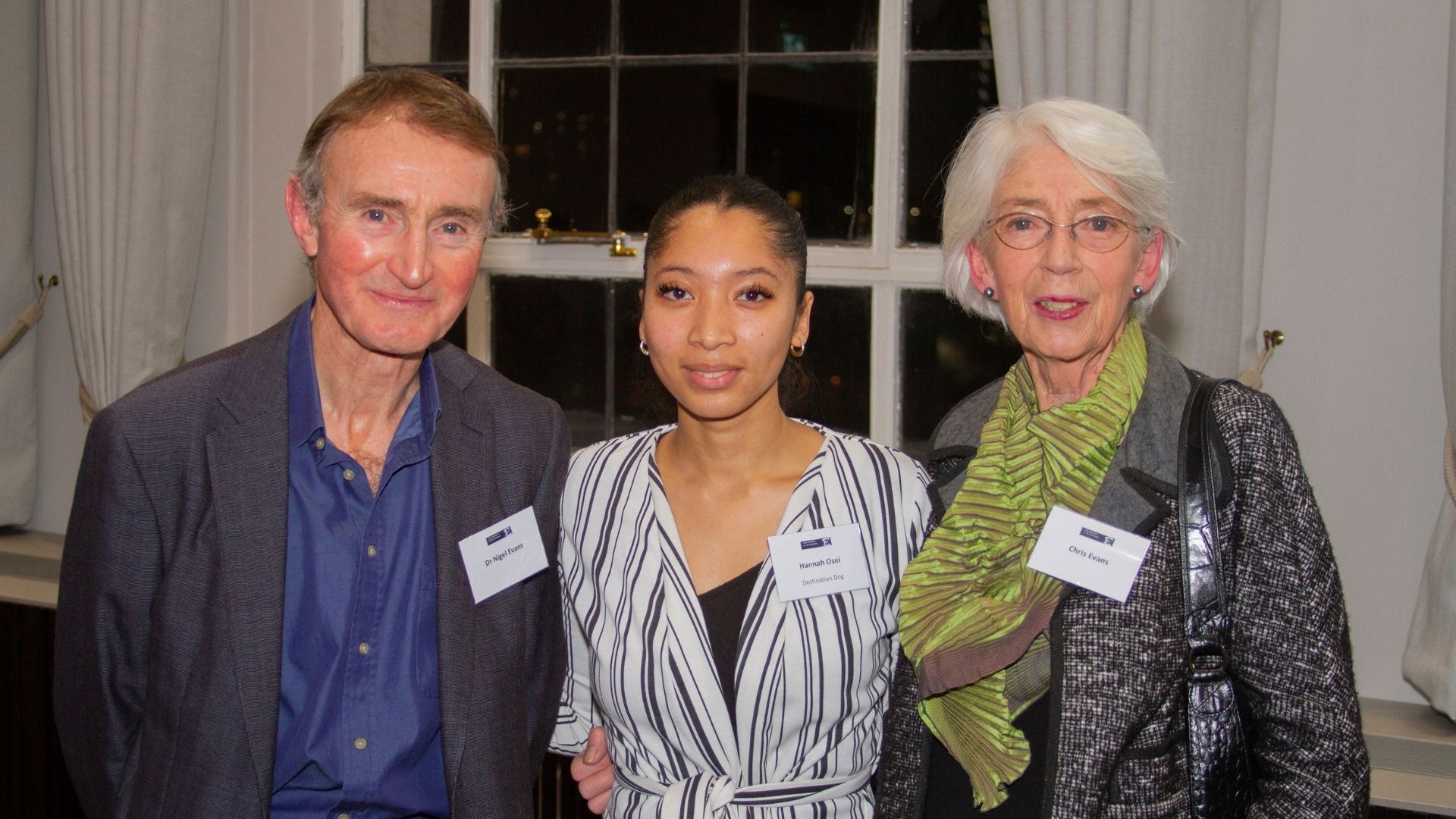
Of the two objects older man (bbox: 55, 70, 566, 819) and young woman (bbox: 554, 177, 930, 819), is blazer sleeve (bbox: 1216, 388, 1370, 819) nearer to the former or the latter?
young woman (bbox: 554, 177, 930, 819)

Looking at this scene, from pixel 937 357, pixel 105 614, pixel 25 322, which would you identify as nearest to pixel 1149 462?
pixel 105 614

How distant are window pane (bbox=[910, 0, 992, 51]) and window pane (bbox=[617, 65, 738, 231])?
1.90 ft

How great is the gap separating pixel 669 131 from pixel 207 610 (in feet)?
7.99

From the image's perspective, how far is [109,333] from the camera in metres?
3.80

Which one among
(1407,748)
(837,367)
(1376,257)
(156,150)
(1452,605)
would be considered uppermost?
(156,150)

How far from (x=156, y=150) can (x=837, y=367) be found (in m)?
2.30

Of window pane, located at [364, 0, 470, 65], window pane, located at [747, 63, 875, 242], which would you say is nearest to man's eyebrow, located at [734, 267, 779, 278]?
window pane, located at [747, 63, 875, 242]

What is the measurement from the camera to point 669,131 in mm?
3674

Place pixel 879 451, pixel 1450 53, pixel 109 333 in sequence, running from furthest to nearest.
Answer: pixel 109 333, pixel 1450 53, pixel 879 451

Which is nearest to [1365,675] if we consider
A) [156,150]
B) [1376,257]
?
[1376,257]

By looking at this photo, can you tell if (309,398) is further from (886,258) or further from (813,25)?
(813,25)

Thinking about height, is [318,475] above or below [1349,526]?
above

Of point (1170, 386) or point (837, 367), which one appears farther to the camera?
point (837, 367)

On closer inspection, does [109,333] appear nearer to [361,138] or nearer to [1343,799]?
[361,138]
